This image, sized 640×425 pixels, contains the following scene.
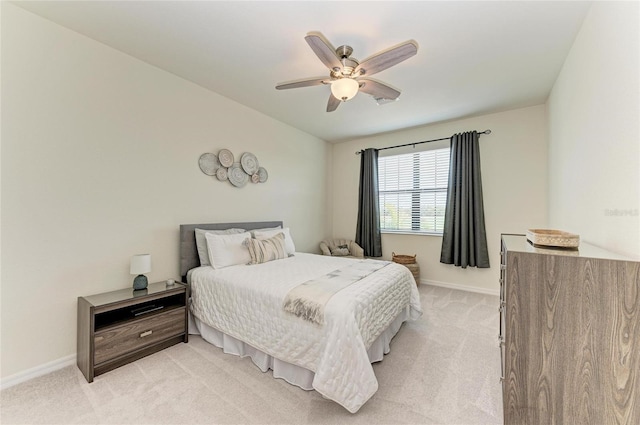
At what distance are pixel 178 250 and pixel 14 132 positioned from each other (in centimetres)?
154

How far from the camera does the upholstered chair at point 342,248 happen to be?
4653 mm

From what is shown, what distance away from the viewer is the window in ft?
13.8

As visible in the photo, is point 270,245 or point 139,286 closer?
point 139,286

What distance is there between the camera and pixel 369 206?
4.73 meters

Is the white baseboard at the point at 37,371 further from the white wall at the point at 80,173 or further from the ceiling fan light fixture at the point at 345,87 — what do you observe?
the ceiling fan light fixture at the point at 345,87

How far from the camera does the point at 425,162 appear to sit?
4.34m

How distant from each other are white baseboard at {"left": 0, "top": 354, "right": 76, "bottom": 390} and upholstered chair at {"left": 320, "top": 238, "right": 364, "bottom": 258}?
11.1ft

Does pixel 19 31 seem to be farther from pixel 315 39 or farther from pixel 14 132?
pixel 315 39

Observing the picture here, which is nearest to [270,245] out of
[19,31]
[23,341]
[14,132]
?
[23,341]

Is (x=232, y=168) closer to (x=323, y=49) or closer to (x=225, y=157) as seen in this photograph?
(x=225, y=157)

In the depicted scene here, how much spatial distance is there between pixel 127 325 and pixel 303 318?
4.84ft

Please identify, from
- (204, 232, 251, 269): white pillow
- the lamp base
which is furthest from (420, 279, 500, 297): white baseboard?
the lamp base

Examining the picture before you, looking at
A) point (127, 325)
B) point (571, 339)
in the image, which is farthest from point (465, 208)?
point (127, 325)

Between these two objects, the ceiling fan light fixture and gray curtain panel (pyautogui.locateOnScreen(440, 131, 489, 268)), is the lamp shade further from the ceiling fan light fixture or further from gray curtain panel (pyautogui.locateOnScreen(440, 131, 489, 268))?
gray curtain panel (pyautogui.locateOnScreen(440, 131, 489, 268))
